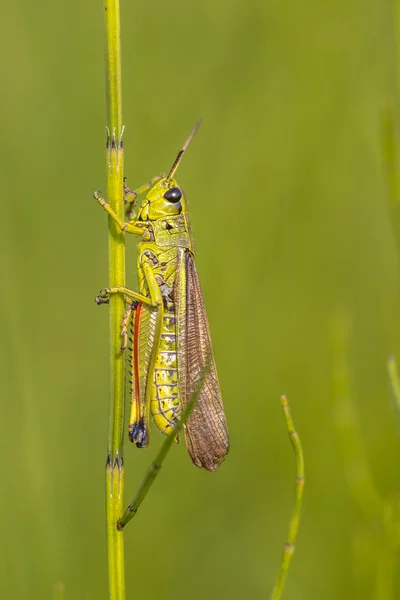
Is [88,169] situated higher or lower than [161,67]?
lower

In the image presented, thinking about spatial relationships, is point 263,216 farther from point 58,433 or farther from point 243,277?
point 58,433

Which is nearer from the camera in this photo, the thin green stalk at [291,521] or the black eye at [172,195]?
the thin green stalk at [291,521]

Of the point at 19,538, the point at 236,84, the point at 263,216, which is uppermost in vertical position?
the point at 236,84

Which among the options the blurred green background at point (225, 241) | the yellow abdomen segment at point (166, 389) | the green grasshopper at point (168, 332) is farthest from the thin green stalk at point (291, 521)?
the blurred green background at point (225, 241)

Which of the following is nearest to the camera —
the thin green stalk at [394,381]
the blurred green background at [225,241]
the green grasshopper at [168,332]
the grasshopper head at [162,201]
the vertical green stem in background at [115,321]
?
the vertical green stem in background at [115,321]

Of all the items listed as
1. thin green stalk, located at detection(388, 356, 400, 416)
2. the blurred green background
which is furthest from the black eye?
thin green stalk, located at detection(388, 356, 400, 416)

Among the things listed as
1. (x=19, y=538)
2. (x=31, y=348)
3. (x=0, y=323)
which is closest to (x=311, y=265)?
(x=31, y=348)

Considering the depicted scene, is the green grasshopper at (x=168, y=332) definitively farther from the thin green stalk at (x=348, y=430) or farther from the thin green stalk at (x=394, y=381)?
the thin green stalk at (x=394, y=381)

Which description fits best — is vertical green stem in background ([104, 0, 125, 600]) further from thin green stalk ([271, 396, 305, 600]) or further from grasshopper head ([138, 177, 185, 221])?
grasshopper head ([138, 177, 185, 221])
